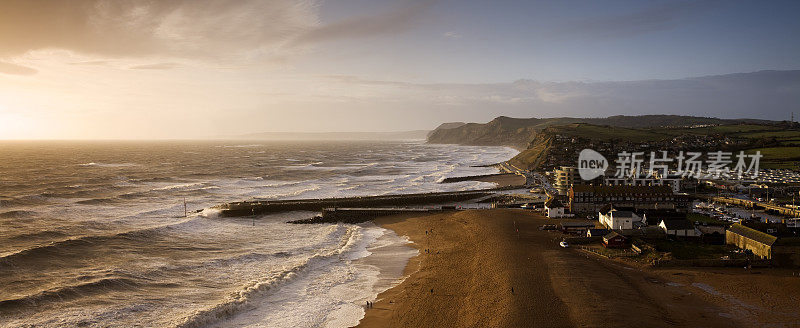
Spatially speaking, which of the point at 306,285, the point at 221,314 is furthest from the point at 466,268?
the point at 221,314

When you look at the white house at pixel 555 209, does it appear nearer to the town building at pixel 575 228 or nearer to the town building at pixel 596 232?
the town building at pixel 575 228

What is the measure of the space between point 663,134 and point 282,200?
14552cm

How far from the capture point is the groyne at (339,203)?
2633 inches

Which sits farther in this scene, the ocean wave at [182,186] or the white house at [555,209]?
the ocean wave at [182,186]

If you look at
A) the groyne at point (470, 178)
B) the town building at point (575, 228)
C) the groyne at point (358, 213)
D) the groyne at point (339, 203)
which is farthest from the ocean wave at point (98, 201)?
the town building at point (575, 228)

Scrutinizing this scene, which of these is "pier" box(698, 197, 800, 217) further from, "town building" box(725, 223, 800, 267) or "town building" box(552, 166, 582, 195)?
"town building" box(552, 166, 582, 195)

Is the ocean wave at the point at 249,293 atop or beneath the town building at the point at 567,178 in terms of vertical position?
beneath

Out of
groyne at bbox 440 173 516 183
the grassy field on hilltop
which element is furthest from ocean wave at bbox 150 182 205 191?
the grassy field on hilltop

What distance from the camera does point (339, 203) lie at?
234 feet

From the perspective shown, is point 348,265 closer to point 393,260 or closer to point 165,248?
point 393,260

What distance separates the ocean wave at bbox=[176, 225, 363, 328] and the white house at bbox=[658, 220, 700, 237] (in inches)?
1289

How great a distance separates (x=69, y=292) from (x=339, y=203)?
41448 mm

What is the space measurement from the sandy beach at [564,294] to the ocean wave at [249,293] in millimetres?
8555

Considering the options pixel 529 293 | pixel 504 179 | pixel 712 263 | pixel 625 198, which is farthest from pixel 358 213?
pixel 504 179
